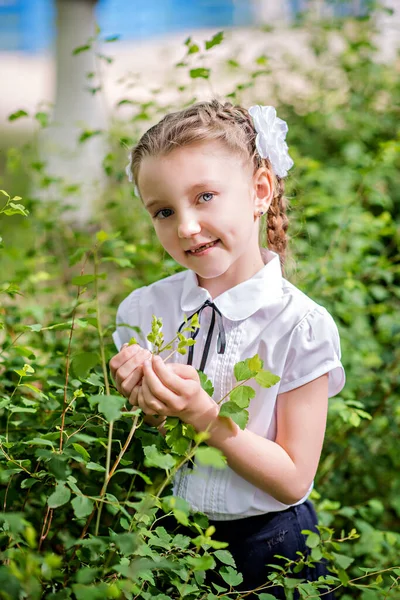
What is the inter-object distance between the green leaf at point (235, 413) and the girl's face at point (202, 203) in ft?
1.29

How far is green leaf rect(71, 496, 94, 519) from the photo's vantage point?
43.1 inches

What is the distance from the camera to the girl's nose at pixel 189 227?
1.47 m

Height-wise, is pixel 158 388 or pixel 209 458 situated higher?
pixel 209 458

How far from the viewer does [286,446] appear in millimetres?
1463

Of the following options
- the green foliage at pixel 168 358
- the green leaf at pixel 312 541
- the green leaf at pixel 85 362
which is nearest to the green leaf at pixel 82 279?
the green foliage at pixel 168 358

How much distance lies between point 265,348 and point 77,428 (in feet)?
1.50

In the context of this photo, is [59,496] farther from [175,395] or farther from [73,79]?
[73,79]

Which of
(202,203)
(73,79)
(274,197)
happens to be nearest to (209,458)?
(202,203)

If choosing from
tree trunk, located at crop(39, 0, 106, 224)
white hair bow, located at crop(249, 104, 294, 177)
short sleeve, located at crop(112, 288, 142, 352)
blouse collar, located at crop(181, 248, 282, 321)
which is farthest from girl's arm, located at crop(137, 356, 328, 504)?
tree trunk, located at crop(39, 0, 106, 224)

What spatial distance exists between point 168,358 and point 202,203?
0.39m

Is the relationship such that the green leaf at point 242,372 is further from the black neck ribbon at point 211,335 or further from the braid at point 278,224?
the braid at point 278,224

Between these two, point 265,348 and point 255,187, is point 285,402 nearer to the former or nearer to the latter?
point 265,348

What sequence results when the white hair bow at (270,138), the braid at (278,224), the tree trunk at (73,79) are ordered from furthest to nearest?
the tree trunk at (73,79) → the braid at (278,224) → the white hair bow at (270,138)

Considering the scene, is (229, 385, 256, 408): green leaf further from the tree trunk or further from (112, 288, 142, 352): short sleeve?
the tree trunk
